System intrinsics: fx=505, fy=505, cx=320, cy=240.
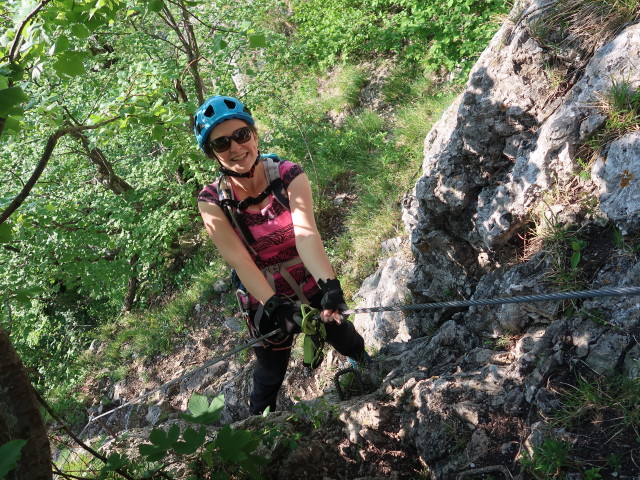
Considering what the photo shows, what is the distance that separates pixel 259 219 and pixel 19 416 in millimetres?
1713

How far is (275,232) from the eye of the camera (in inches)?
130

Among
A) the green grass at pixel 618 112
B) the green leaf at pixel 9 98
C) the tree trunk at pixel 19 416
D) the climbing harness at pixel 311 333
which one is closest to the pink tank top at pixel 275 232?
the climbing harness at pixel 311 333

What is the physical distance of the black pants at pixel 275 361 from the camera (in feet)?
11.9

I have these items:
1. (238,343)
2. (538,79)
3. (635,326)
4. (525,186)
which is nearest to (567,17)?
(538,79)

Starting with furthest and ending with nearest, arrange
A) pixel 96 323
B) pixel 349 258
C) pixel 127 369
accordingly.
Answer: pixel 96 323, pixel 127 369, pixel 349 258

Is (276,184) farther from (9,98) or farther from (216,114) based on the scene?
(9,98)

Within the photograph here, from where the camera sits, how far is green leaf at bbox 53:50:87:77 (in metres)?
2.67

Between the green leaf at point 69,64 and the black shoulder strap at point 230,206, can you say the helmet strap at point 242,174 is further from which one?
the green leaf at point 69,64

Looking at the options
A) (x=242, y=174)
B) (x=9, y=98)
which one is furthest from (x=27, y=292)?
(x=242, y=174)

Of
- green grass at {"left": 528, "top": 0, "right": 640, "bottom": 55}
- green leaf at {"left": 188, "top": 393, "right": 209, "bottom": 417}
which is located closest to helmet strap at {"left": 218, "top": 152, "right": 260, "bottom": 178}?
green leaf at {"left": 188, "top": 393, "right": 209, "bottom": 417}

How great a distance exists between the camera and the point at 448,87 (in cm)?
743

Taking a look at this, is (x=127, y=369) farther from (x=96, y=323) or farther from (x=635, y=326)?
(x=635, y=326)

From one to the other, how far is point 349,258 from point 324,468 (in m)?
3.74

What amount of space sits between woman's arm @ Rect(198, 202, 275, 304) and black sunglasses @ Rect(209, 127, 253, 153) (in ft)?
1.19
